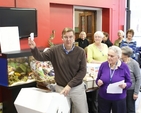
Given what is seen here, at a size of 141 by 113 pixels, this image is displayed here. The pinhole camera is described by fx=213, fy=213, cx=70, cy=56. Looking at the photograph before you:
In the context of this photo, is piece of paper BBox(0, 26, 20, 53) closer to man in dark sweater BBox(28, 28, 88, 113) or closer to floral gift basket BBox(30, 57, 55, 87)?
floral gift basket BBox(30, 57, 55, 87)

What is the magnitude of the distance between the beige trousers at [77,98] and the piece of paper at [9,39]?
122 cm

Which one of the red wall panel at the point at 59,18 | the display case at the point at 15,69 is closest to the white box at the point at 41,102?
the display case at the point at 15,69

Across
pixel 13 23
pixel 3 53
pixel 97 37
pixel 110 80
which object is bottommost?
pixel 110 80

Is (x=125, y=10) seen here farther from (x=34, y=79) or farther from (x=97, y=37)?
(x=34, y=79)

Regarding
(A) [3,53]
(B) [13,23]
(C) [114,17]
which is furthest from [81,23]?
(A) [3,53]

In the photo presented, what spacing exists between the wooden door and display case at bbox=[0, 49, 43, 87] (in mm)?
3198

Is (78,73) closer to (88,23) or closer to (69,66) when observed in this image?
(69,66)

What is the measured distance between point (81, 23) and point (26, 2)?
2.53 metres

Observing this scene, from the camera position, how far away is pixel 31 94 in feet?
8.00

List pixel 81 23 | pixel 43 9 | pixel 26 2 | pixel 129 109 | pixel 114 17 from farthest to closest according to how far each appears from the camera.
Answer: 1. pixel 114 17
2. pixel 81 23
3. pixel 43 9
4. pixel 26 2
5. pixel 129 109

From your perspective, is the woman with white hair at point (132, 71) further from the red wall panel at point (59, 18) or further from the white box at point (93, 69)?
the red wall panel at point (59, 18)

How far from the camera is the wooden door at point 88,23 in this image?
249 inches

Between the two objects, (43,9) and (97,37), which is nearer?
(97,37)

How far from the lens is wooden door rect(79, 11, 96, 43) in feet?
20.7
